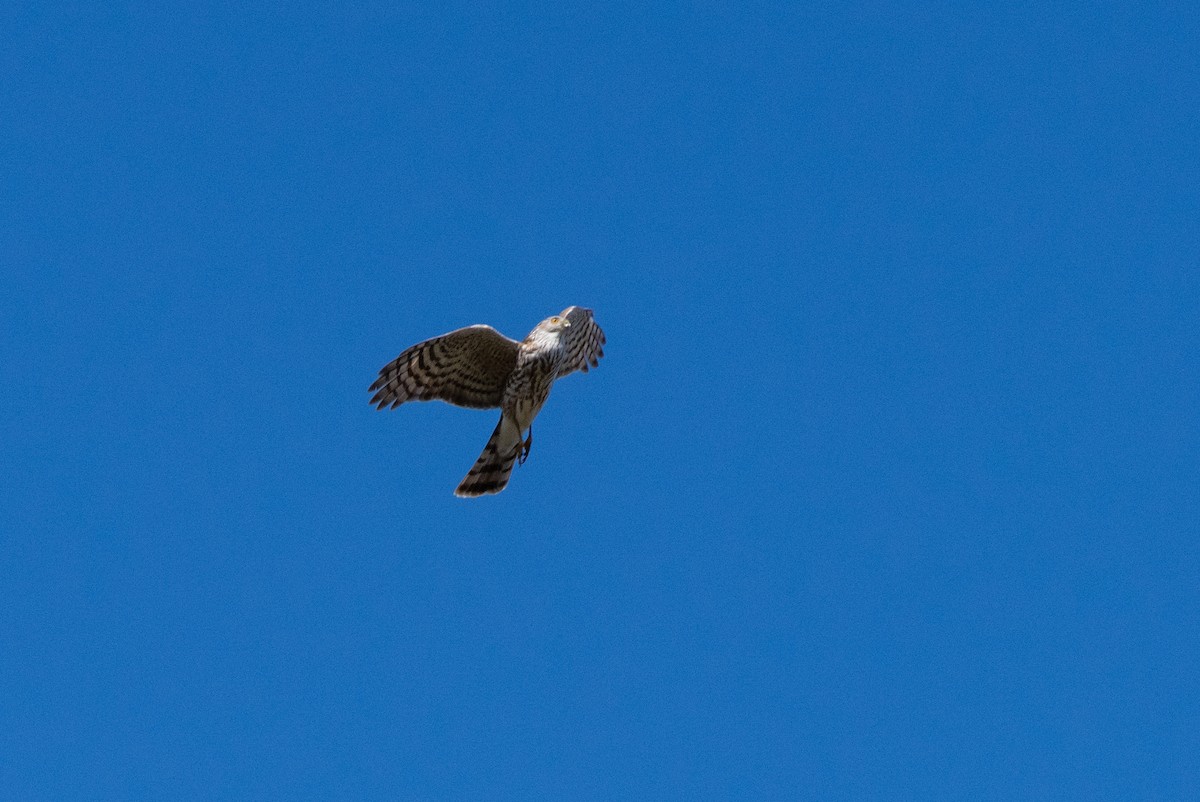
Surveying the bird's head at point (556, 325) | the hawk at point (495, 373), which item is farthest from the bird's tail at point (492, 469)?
the bird's head at point (556, 325)

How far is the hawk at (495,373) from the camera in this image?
49.5 ft

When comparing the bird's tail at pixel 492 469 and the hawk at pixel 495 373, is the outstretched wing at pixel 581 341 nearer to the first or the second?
the hawk at pixel 495 373

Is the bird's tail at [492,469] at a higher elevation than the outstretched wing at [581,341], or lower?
lower

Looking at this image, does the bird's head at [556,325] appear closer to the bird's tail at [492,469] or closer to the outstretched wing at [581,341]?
the outstretched wing at [581,341]

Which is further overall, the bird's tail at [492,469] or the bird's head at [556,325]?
the bird's tail at [492,469]

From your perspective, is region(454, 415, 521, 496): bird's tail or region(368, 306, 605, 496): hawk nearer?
region(368, 306, 605, 496): hawk

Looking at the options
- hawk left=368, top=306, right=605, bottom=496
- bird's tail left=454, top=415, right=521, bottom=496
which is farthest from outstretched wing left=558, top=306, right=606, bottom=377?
bird's tail left=454, top=415, right=521, bottom=496

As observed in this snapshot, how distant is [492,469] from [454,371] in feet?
4.03

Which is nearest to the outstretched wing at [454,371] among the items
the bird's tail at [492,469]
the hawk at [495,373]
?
the hawk at [495,373]

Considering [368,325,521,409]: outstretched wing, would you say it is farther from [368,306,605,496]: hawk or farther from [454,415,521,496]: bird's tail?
[454,415,521,496]: bird's tail

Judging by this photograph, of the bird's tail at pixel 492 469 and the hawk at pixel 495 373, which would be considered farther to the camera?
the bird's tail at pixel 492 469

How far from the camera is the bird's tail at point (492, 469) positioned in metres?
16.1

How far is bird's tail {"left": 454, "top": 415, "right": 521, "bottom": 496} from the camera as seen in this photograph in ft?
52.7

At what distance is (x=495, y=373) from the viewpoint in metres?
15.6
